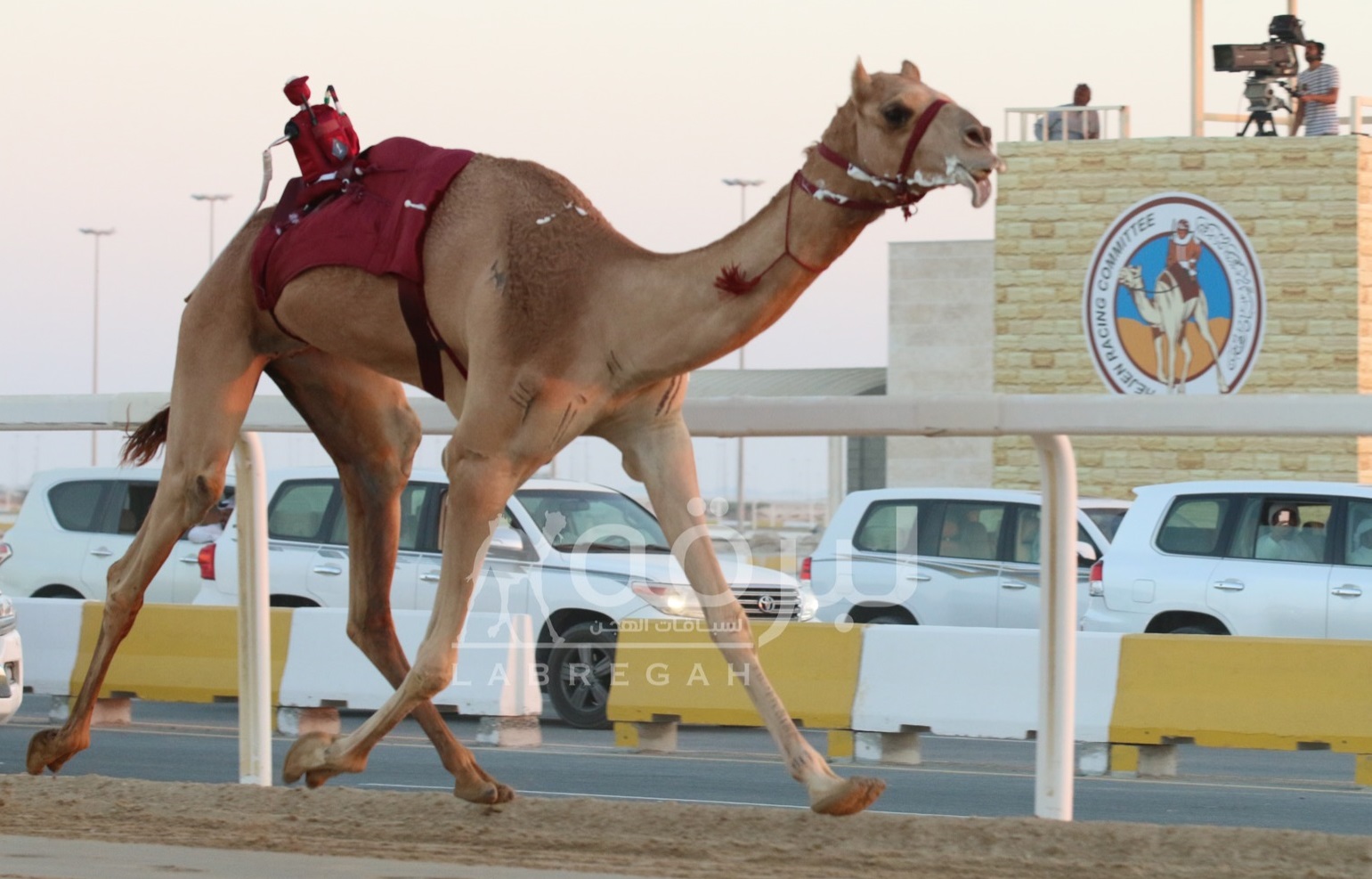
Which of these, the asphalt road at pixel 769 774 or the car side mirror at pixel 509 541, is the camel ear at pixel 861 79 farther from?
the car side mirror at pixel 509 541

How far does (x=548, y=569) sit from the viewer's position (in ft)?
53.8

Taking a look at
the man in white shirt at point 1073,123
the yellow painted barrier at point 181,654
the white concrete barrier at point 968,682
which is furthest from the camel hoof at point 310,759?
the man in white shirt at point 1073,123

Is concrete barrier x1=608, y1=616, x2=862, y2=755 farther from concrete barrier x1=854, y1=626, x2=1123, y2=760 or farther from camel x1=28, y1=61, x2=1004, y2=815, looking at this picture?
camel x1=28, y1=61, x2=1004, y2=815

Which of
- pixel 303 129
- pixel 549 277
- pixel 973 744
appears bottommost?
pixel 973 744

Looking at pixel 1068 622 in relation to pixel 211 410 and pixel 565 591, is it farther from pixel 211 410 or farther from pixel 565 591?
pixel 565 591

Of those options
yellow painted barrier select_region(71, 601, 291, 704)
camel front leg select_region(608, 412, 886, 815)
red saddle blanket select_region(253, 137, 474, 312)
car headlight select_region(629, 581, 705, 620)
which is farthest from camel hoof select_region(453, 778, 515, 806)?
car headlight select_region(629, 581, 705, 620)

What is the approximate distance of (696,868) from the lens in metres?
5.47

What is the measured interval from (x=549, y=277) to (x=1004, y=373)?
1118 inches

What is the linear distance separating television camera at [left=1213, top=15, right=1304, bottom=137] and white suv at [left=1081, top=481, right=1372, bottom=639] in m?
14.7

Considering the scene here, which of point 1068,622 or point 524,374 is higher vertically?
point 524,374

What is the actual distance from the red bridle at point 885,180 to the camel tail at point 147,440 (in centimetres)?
266

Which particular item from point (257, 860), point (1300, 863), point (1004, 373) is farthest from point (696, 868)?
point (1004, 373)

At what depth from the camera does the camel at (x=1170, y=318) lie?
32.2 m

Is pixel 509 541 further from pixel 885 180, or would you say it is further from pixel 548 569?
pixel 885 180
